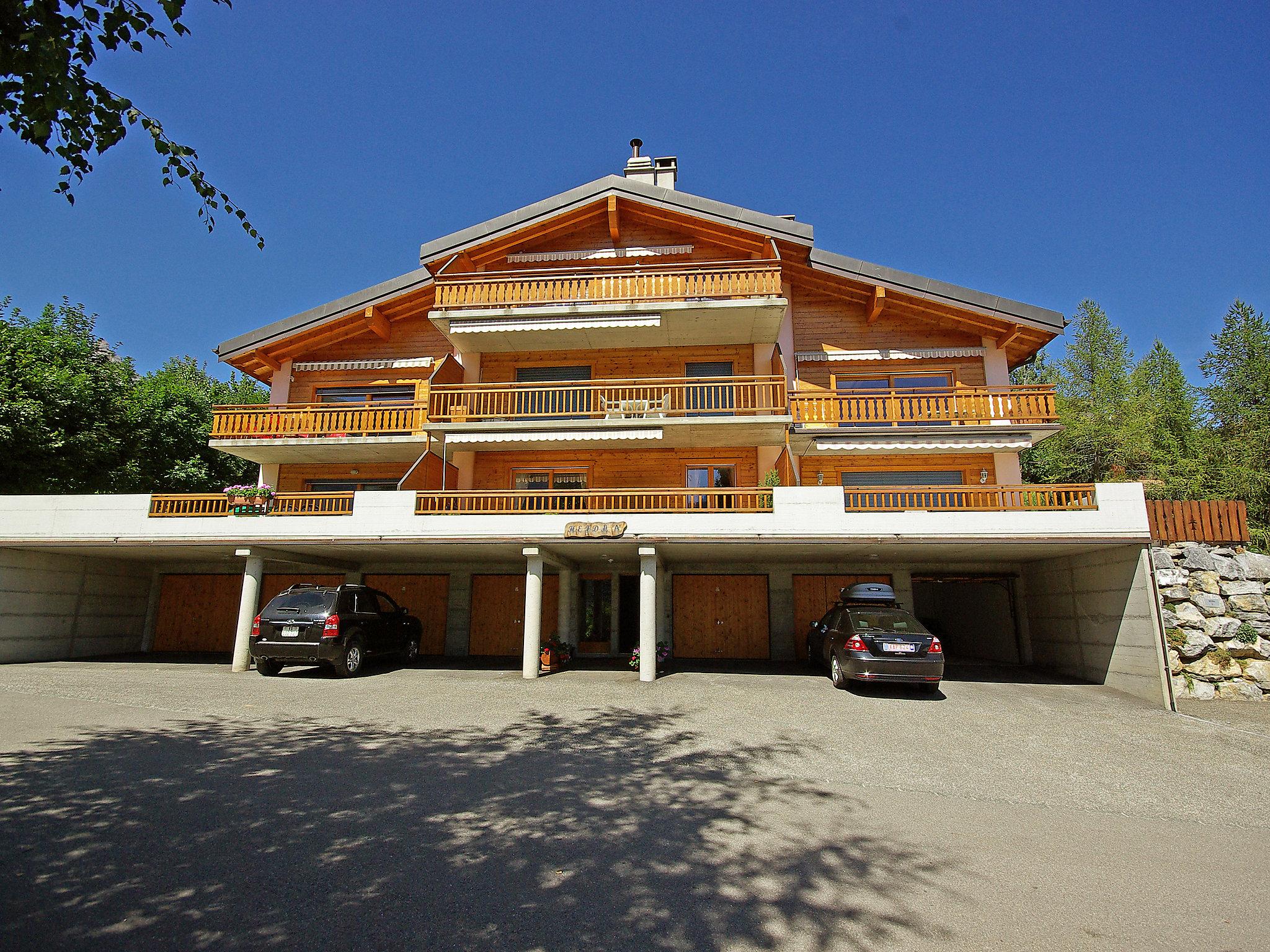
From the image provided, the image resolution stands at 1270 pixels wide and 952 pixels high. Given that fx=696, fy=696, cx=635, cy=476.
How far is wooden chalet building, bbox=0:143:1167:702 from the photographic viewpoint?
16.3m

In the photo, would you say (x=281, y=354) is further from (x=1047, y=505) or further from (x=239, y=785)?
(x=1047, y=505)

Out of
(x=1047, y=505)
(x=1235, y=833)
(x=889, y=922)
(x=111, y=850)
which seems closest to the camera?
(x=889, y=922)

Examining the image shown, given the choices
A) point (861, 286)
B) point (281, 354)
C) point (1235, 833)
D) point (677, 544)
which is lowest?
point (1235, 833)

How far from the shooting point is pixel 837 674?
1348 cm

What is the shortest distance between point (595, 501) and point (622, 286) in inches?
241

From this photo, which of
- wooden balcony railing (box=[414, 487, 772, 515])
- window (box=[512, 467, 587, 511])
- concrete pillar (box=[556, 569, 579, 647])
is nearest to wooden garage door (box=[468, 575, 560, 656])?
concrete pillar (box=[556, 569, 579, 647])

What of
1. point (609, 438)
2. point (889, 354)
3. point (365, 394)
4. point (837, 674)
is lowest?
point (837, 674)

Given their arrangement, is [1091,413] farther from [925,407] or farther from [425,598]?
[425,598]

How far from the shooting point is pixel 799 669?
53.7 feet

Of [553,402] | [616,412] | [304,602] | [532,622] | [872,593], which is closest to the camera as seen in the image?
[304,602]

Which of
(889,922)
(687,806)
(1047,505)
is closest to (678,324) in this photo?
(1047,505)

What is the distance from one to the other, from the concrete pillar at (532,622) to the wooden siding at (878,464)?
8.33 m

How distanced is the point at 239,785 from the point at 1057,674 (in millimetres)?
16709

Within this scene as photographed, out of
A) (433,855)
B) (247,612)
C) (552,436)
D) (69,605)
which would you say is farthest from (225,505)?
(433,855)
